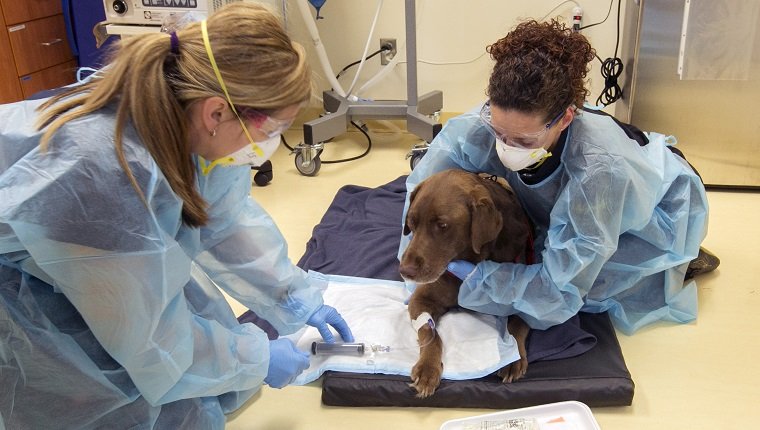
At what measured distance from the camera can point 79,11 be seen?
2.96 m

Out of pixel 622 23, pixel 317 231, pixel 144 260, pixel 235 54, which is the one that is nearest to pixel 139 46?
pixel 235 54

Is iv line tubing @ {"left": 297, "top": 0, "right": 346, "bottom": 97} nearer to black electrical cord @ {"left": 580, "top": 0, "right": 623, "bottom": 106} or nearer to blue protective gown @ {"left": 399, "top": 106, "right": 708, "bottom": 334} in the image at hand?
black electrical cord @ {"left": 580, "top": 0, "right": 623, "bottom": 106}

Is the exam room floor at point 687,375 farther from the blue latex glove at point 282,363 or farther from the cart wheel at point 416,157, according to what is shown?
the cart wheel at point 416,157

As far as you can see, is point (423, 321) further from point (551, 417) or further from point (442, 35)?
point (442, 35)

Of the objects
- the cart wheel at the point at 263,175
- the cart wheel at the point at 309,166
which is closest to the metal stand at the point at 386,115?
the cart wheel at the point at 309,166

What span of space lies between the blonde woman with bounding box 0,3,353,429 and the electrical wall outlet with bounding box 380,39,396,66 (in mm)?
2154

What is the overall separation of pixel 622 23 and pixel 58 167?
2.63 meters

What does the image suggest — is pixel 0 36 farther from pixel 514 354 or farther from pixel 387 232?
pixel 514 354

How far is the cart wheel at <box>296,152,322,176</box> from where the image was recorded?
2875 mm

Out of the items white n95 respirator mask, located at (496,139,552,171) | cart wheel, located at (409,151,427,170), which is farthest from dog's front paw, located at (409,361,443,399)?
cart wheel, located at (409,151,427,170)

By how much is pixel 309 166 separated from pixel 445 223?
1.41 meters

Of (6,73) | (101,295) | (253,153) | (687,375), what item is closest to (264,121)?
(253,153)

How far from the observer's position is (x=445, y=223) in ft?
5.16

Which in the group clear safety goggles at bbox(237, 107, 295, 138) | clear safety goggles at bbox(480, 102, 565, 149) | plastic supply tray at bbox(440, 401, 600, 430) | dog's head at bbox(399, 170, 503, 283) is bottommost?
plastic supply tray at bbox(440, 401, 600, 430)
